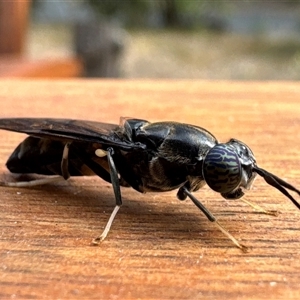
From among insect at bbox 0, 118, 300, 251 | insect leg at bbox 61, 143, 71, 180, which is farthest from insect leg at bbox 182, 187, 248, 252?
insect leg at bbox 61, 143, 71, 180

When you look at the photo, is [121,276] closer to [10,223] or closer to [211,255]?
[211,255]

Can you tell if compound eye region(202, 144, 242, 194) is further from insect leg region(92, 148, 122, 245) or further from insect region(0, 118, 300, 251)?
insect leg region(92, 148, 122, 245)

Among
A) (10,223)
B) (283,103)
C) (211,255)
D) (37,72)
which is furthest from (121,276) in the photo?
(37,72)

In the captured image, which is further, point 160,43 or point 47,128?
point 160,43

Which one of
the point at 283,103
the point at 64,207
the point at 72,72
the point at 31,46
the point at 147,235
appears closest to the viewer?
the point at 147,235

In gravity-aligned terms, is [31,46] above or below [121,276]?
below

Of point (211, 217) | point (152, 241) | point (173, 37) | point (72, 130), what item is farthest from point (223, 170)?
point (173, 37)

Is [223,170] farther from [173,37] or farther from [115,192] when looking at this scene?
[173,37]
